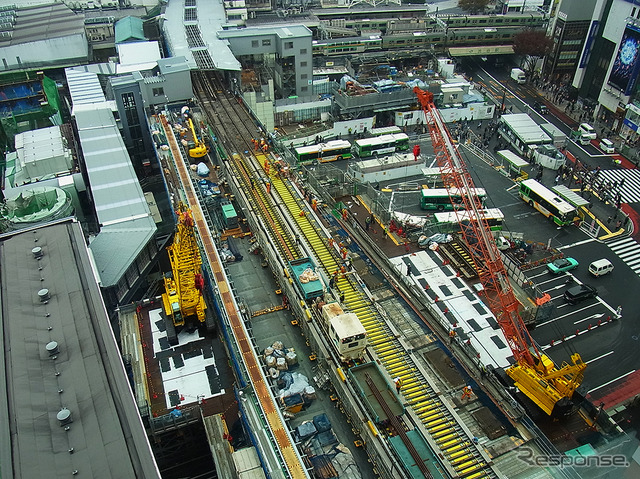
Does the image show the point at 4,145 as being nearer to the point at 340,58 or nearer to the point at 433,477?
the point at 340,58

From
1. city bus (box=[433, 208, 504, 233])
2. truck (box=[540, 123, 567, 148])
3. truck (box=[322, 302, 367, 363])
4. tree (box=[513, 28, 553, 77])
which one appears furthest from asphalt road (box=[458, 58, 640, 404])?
tree (box=[513, 28, 553, 77])

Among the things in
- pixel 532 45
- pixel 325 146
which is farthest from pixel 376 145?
pixel 532 45

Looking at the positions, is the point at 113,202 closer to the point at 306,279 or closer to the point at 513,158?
the point at 306,279

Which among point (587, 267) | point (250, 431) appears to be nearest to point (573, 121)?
point (587, 267)

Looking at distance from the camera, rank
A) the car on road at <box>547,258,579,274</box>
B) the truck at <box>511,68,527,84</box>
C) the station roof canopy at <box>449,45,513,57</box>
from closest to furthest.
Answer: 1. the car on road at <box>547,258,579,274</box>
2. the truck at <box>511,68,527,84</box>
3. the station roof canopy at <box>449,45,513,57</box>

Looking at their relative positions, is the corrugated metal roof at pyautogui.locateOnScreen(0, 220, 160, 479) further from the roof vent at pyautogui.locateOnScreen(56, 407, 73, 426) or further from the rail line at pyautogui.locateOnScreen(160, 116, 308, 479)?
the rail line at pyautogui.locateOnScreen(160, 116, 308, 479)

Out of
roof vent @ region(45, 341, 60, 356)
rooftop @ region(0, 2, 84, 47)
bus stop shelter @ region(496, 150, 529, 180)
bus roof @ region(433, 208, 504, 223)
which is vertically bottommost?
bus stop shelter @ region(496, 150, 529, 180)

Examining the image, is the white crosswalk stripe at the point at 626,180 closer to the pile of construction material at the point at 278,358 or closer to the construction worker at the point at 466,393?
the construction worker at the point at 466,393
